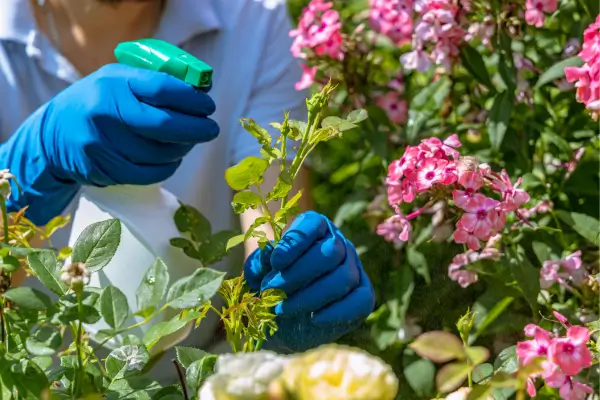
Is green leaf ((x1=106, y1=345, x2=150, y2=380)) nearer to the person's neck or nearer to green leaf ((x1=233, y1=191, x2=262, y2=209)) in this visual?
green leaf ((x1=233, y1=191, x2=262, y2=209))

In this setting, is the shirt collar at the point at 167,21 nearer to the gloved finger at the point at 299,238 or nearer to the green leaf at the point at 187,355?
the gloved finger at the point at 299,238

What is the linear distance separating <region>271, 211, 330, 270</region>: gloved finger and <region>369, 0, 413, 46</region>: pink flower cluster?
0.51 meters

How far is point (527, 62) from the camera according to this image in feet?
4.59

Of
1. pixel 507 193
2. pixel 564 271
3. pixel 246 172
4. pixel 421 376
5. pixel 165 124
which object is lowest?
pixel 421 376

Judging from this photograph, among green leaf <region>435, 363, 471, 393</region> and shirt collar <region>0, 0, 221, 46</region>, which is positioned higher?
green leaf <region>435, 363, 471, 393</region>

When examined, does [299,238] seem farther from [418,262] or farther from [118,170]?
[418,262]

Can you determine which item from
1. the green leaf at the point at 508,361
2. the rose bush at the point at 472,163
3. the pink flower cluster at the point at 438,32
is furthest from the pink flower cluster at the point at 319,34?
the green leaf at the point at 508,361

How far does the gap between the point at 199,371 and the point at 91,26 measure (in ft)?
3.69

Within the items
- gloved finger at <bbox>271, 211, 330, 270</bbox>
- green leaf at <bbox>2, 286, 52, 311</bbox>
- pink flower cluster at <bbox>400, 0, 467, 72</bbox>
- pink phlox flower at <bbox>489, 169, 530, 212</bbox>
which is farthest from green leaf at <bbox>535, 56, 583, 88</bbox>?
green leaf at <bbox>2, 286, 52, 311</bbox>

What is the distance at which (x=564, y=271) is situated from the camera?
1.16 metres

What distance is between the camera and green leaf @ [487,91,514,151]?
1319 millimetres

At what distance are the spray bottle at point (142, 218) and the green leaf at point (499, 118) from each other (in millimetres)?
483

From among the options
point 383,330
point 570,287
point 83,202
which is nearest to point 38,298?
point 83,202

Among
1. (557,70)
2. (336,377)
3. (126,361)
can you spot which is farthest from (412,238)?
(336,377)
